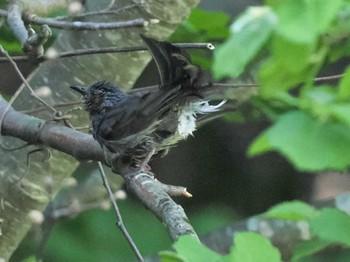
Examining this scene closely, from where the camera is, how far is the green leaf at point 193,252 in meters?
0.94

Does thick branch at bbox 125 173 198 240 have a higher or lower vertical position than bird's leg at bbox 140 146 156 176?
higher

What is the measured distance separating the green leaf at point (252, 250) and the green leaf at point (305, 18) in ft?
0.99

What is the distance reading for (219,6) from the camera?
3.76 m

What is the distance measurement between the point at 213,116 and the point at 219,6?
209 cm

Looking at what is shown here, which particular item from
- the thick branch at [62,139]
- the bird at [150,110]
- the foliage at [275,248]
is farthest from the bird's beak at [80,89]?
the foliage at [275,248]

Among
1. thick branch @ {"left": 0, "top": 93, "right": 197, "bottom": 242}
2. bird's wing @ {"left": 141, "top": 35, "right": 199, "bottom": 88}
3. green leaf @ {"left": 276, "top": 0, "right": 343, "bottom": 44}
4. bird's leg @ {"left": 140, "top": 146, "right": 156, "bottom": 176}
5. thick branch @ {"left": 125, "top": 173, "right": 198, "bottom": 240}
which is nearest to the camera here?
green leaf @ {"left": 276, "top": 0, "right": 343, "bottom": 44}

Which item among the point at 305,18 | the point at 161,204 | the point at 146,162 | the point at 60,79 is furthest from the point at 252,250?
the point at 60,79

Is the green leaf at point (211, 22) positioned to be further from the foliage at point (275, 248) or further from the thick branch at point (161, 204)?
the foliage at point (275, 248)

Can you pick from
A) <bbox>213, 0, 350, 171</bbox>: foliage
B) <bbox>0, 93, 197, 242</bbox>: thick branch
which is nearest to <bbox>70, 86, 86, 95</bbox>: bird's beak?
<bbox>0, 93, 197, 242</bbox>: thick branch

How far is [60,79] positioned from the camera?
2211mm

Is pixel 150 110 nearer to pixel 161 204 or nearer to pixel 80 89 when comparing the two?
pixel 161 204

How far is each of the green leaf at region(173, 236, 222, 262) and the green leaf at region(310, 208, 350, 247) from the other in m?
0.13

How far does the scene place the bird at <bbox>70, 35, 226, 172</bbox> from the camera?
143 cm

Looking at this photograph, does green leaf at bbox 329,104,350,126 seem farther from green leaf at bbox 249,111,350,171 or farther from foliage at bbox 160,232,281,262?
foliage at bbox 160,232,281,262
